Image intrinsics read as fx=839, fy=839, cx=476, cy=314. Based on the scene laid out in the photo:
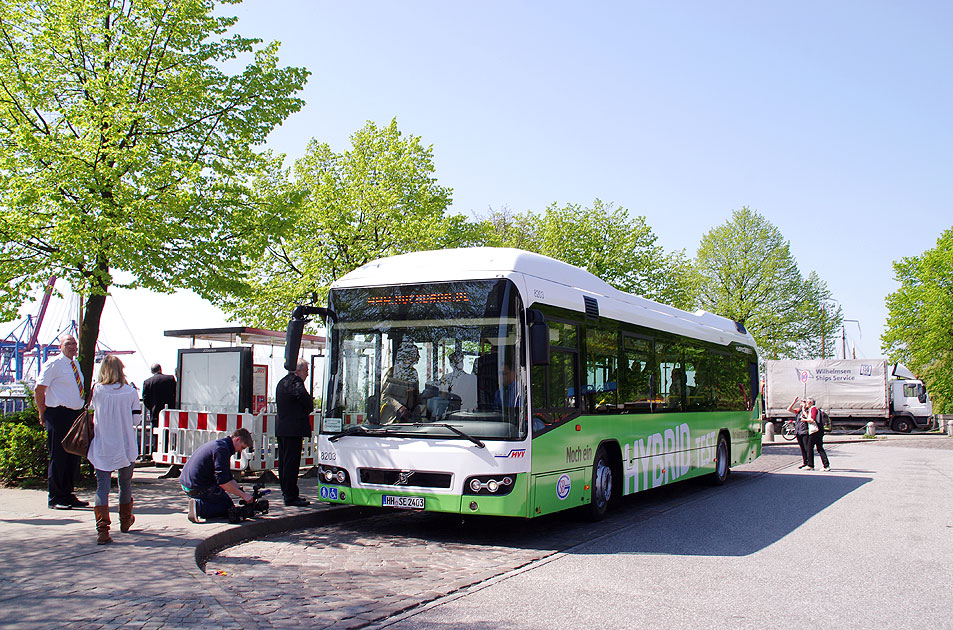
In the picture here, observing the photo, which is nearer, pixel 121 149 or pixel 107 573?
pixel 107 573

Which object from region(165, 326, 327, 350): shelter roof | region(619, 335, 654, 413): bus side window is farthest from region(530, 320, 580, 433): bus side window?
region(165, 326, 327, 350): shelter roof

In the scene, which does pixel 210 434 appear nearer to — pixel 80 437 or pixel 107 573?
pixel 80 437

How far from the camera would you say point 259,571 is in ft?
24.4

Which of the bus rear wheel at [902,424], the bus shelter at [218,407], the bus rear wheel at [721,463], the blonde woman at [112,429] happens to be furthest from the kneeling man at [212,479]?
the bus rear wheel at [902,424]

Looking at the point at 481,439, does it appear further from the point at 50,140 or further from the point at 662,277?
the point at 662,277

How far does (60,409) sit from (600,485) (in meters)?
6.77

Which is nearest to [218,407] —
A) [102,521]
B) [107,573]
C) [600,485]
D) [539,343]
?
[102,521]

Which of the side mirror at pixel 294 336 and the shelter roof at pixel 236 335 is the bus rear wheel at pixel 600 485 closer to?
the side mirror at pixel 294 336

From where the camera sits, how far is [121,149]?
493 inches

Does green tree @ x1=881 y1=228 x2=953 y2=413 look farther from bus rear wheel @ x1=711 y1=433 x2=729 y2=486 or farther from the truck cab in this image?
bus rear wheel @ x1=711 y1=433 x2=729 y2=486

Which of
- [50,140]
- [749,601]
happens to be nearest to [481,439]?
[749,601]

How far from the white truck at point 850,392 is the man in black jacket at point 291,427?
36066 millimetres

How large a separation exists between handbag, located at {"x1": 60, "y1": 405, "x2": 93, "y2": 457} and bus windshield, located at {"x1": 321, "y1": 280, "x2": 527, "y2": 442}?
2.45 m

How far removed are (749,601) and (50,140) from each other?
10994mm
